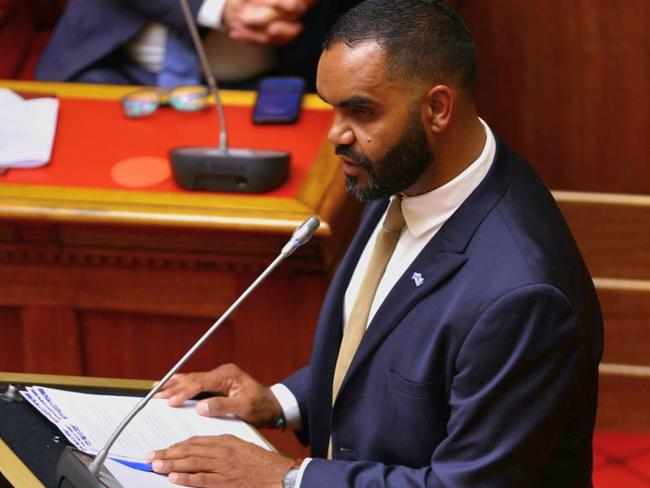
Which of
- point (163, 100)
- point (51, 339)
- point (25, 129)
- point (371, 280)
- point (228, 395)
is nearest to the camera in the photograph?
point (371, 280)

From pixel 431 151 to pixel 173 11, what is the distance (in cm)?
115

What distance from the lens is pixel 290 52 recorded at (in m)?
2.54

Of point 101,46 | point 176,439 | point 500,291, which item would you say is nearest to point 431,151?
point 500,291

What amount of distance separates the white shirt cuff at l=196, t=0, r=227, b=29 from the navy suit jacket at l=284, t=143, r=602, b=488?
1015 mm

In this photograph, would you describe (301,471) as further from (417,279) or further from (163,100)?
(163,100)

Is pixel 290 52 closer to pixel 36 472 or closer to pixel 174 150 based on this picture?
pixel 174 150

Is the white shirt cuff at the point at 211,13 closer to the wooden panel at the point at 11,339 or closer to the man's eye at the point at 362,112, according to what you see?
the wooden panel at the point at 11,339

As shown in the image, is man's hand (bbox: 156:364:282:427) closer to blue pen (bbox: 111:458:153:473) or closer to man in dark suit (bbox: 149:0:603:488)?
man in dark suit (bbox: 149:0:603:488)

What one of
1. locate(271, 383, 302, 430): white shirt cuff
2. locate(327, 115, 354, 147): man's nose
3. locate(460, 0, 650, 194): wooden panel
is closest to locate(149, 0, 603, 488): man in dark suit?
locate(327, 115, 354, 147): man's nose

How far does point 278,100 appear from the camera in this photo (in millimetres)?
2297

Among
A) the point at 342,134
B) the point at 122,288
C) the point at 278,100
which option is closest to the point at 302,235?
the point at 342,134

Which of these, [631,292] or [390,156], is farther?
[631,292]

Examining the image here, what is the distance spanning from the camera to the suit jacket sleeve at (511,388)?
4.28 feet

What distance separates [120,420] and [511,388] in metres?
0.46
